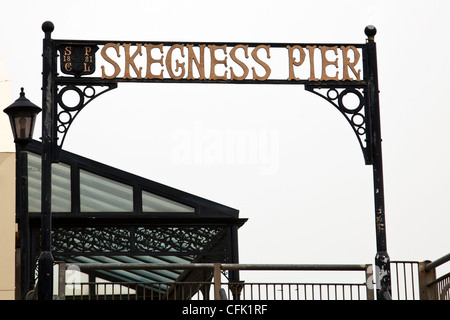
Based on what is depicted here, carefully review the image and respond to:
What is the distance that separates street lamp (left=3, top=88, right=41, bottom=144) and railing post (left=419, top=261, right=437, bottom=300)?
617 centimetres

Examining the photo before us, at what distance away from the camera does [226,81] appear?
51.6ft

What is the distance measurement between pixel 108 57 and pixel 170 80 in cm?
104

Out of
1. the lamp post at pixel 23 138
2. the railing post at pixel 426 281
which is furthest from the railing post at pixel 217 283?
the railing post at pixel 426 281

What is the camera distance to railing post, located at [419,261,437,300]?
48.3 feet

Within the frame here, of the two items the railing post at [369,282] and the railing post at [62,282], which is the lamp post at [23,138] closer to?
the railing post at [62,282]

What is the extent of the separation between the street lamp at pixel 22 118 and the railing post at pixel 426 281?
617 cm

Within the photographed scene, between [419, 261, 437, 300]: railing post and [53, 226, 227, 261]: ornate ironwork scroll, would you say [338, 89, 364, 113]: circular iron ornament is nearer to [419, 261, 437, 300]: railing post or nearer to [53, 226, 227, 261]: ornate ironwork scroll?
[419, 261, 437, 300]: railing post

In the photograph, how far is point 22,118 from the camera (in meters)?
14.7

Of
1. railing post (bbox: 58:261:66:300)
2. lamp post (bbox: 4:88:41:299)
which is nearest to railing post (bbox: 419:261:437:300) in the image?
railing post (bbox: 58:261:66:300)

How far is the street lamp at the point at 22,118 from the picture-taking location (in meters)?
14.6

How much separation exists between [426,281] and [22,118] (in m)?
6.51

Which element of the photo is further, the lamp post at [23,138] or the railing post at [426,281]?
the railing post at [426,281]
